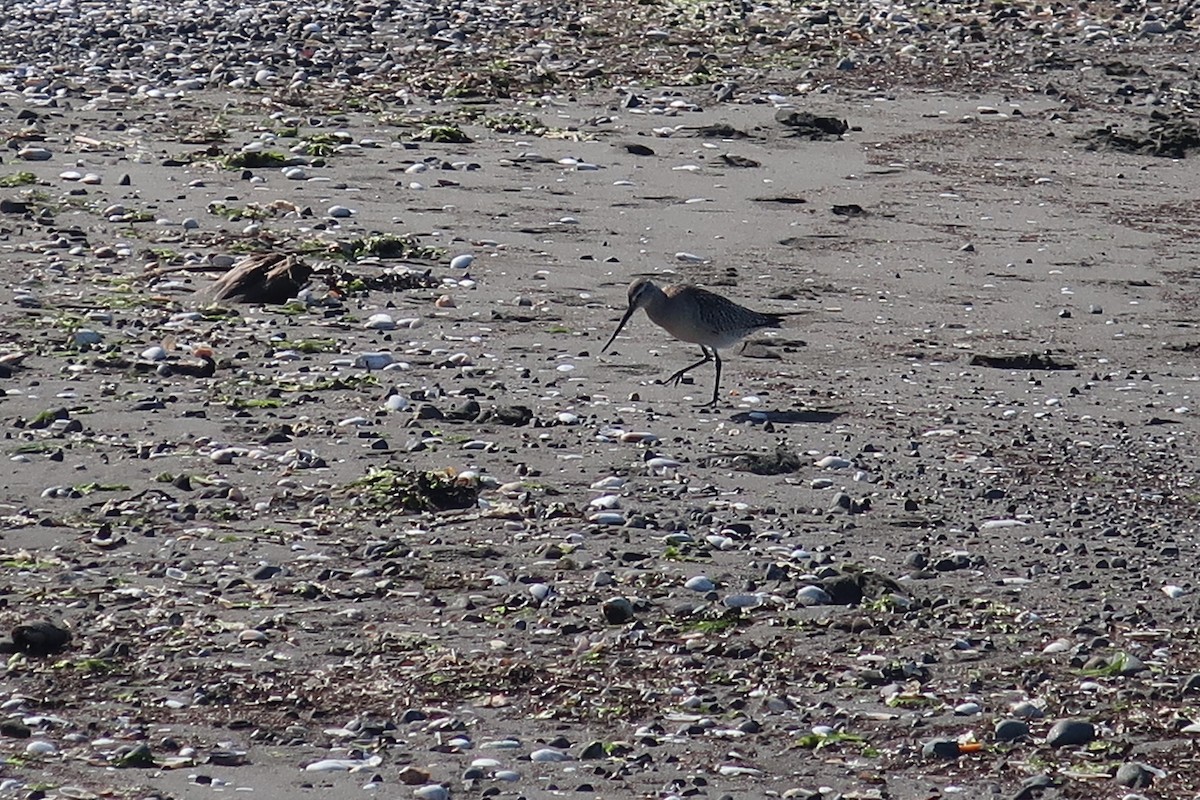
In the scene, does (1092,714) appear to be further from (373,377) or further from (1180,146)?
(1180,146)

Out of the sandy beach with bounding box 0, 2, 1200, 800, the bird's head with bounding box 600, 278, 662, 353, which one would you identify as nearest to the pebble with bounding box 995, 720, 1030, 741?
the sandy beach with bounding box 0, 2, 1200, 800

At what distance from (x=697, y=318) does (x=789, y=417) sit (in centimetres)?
66

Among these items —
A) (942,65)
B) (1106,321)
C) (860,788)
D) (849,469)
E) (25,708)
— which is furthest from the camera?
(942,65)

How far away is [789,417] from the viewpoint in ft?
25.0

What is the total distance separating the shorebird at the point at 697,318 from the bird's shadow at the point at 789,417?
11.2 inches

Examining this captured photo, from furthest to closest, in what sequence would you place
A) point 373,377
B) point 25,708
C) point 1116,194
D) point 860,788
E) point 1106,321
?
1. point 1116,194
2. point 1106,321
3. point 373,377
4. point 25,708
5. point 860,788

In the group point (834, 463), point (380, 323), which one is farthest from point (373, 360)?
point (834, 463)

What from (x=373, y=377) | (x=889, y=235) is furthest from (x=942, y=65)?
(x=373, y=377)

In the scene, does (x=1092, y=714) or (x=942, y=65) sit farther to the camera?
(x=942, y=65)

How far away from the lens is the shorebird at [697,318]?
8.07 meters

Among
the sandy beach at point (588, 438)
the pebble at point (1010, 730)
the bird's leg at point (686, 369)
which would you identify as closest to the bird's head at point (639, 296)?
the sandy beach at point (588, 438)

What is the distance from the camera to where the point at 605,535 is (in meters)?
6.23

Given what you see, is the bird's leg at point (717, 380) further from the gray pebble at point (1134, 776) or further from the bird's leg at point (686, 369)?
the gray pebble at point (1134, 776)

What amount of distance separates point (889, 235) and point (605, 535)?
463cm
